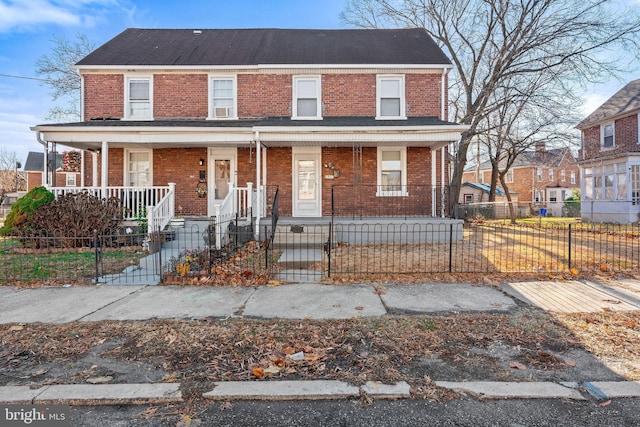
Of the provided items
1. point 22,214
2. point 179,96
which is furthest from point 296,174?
point 22,214

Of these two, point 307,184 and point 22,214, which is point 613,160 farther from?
point 22,214

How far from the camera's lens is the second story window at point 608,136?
71.9 ft

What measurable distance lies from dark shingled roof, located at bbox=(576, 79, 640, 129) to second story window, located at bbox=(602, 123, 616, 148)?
63 centimetres

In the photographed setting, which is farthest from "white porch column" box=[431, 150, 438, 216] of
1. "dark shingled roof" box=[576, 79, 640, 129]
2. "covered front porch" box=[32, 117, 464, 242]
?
"dark shingled roof" box=[576, 79, 640, 129]

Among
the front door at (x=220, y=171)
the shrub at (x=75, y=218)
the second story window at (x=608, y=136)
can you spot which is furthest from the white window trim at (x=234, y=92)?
the second story window at (x=608, y=136)

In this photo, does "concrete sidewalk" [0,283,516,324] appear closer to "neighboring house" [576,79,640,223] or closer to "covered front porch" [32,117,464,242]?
"covered front porch" [32,117,464,242]

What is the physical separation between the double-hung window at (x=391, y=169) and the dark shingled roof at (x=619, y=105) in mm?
16926

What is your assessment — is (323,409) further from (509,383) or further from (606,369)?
(606,369)

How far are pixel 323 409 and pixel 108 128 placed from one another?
1105 centimetres

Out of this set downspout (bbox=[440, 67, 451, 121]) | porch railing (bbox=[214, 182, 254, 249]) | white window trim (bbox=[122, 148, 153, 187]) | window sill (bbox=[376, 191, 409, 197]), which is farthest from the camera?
downspout (bbox=[440, 67, 451, 121])

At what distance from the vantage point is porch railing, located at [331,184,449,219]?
492 inches

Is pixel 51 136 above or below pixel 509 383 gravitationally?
above

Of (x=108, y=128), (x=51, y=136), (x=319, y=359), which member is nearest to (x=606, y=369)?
(x=319, y=359)

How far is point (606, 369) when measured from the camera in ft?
10.6
